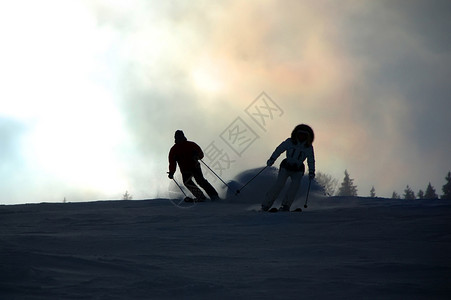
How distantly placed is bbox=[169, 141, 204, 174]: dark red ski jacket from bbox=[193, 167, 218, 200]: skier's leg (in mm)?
177

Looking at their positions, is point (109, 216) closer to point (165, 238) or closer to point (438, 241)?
point (165, 238)

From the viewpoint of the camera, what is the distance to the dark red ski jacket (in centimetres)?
1349

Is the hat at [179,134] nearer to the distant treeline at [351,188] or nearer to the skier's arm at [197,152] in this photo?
the skier's arm at [197,152]

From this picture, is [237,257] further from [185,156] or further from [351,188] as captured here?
[351,188]

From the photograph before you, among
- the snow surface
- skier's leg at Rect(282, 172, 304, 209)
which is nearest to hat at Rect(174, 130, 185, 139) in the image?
skier's leg at Rect(282, 172, 304, 209)

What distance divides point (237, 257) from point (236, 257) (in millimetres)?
11

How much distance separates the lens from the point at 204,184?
13.5 metres

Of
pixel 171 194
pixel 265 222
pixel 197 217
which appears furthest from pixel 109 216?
pixel 171 194

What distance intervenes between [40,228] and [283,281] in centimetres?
518

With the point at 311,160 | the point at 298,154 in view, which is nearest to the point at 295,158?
the point at 298,154

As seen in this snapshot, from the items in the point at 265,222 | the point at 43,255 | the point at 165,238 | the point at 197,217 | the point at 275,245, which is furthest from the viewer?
the point at 197,217

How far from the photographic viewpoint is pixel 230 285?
4.18 meters

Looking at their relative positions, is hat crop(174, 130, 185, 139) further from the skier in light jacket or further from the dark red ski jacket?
the skier in light jacket

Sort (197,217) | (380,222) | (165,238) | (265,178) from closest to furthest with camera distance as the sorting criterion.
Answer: (165,238)
(380,222)
(197,217)
(265,178)
